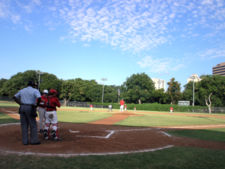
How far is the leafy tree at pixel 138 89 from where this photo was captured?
2985 inches

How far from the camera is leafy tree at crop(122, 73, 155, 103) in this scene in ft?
249

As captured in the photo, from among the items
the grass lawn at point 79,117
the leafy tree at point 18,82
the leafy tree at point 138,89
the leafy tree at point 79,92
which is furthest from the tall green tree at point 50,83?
the grass lawn at point 79,117

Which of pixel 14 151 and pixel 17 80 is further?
pixel 17 80

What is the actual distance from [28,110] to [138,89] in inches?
2822

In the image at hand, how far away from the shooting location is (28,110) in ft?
19.4

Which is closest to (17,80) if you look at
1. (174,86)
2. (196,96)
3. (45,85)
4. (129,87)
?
(45,85)

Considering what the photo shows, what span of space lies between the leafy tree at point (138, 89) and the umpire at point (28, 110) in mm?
70588

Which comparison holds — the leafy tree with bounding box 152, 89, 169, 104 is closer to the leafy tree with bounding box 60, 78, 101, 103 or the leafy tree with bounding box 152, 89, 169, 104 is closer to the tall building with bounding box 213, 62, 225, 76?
the leafy tree with bounding box 60, 78, 101, 103

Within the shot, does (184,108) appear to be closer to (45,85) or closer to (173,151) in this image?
(173,151)

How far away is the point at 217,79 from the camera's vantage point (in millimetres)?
54844

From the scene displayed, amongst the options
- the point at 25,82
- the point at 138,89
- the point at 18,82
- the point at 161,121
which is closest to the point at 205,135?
the point at 161,121

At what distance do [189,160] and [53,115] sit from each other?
4.84 metres

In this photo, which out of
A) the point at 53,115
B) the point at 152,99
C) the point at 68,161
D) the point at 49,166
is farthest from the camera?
the point at 152,99

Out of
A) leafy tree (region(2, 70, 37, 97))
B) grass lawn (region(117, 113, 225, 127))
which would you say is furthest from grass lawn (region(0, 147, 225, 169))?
leafy tree (region(2, 70, 37, 97))
